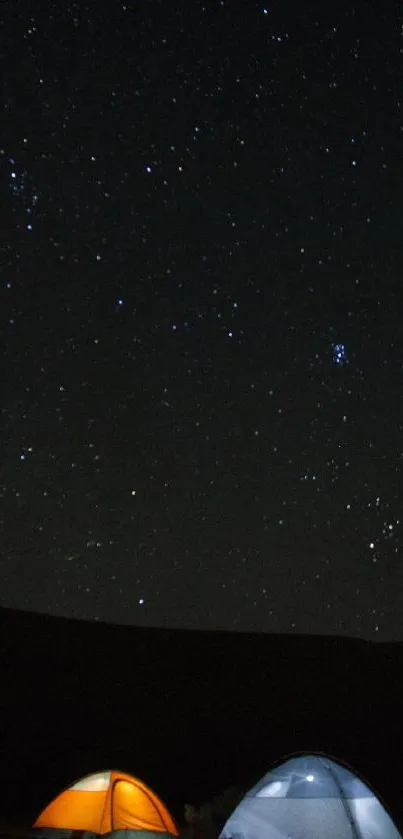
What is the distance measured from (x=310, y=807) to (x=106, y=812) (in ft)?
5.46

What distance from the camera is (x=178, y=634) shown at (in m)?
23.9

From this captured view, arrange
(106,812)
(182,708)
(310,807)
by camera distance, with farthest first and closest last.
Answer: (182,708) → (106,812) → (310,807)

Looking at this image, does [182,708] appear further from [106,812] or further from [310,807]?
[310,807]

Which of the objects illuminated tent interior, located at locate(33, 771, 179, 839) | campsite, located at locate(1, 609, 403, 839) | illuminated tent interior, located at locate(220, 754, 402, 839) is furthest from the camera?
campsite, located at locate(1, 609, 403, 839)

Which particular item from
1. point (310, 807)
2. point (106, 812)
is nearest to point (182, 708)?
point (106, 812)

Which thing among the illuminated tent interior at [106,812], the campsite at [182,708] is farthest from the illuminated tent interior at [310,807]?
the campsite at [182,708]

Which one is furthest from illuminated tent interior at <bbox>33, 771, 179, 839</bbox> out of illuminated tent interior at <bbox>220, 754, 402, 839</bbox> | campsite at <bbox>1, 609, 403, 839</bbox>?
campsite at <bbox>1, 609, 403, 839</bbox>

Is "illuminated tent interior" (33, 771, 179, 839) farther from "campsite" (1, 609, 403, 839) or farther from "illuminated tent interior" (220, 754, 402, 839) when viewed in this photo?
"campsite" (1, 609, 403, 839)

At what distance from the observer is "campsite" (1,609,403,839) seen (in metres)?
15.9

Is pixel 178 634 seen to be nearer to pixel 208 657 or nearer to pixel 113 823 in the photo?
pixel 208 657

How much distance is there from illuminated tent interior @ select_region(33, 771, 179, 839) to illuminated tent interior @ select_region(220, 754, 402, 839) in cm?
75

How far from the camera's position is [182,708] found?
792 inches

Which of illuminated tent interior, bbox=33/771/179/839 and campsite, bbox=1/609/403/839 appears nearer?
illuminated tent interior, bbox=33/771/179/839

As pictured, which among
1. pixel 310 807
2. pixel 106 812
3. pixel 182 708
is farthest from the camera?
pixel 182 708
